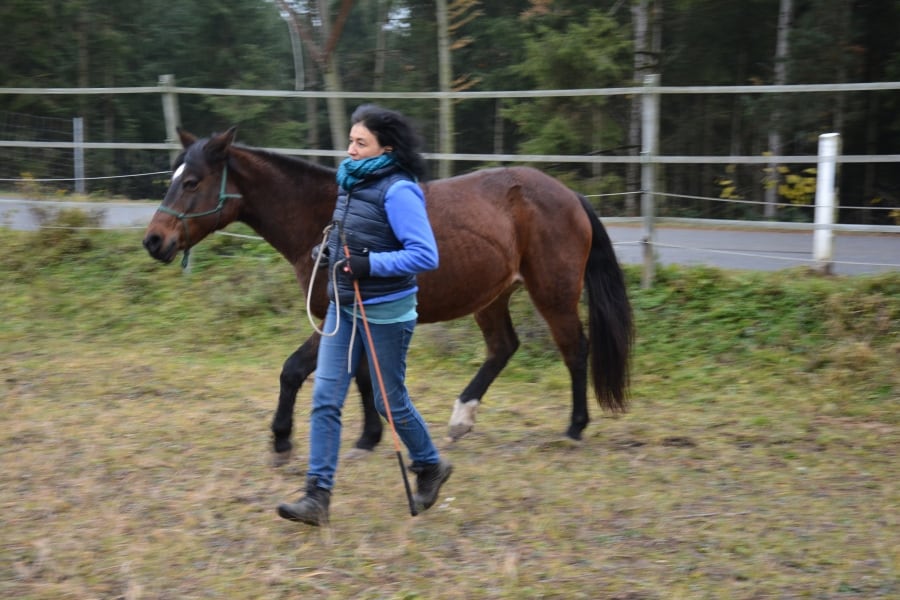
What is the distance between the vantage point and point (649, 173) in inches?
305

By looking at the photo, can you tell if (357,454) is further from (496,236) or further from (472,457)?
(496,236)

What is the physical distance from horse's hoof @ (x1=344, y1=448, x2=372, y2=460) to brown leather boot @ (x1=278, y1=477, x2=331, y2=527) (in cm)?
110

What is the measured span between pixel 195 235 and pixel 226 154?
1.54ft

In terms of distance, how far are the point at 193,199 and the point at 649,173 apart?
14.0ft

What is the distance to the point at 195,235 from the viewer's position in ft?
16.0

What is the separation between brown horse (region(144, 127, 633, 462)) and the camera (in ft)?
15.8

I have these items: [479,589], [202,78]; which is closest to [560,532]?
[479,589]

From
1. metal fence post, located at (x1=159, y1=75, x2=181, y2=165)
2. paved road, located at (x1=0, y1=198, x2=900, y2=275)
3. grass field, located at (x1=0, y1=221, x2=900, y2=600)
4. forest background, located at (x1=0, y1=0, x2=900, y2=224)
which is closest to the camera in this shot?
grass field, located at (x1=0, y1=221, x2=900, y2=600)

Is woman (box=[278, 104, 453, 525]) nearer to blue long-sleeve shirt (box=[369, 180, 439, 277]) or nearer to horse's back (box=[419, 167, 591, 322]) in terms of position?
blue long-sleeve shirt (box=[369, 180, 439, 277])

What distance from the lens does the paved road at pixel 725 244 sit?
8023 millimetres

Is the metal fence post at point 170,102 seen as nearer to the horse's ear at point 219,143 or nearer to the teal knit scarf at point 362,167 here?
the horse's ear at point 219,143

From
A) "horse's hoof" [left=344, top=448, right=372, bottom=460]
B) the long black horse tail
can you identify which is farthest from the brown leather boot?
the long black horse tail

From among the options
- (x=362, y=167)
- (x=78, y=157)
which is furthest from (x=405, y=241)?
(x=78, y=157)

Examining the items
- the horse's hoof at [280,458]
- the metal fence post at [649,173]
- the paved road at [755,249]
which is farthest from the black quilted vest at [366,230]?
the metal fence post at [649,173]
